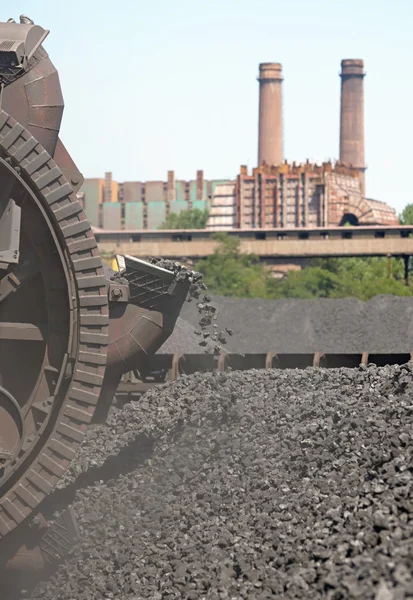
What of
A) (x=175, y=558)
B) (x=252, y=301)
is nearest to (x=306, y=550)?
(x=175, y=558)

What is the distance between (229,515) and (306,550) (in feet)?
6.45

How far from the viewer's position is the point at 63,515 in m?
10.2

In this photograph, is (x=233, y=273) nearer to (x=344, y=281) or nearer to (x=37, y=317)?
(x=344, y=281)

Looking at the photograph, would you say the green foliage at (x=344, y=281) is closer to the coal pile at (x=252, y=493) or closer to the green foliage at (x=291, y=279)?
the green foliage at (x=291, y=279)

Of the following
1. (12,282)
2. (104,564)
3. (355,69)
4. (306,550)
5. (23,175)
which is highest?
(355,69)

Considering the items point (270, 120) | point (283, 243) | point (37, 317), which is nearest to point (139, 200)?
point (270, 120)

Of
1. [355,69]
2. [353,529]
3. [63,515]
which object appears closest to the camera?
[353,529]

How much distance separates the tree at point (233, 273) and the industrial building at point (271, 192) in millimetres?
20150

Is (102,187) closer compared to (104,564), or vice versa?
(104,564)

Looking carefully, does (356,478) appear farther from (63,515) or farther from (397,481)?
(63,515)

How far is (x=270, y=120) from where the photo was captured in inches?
3583

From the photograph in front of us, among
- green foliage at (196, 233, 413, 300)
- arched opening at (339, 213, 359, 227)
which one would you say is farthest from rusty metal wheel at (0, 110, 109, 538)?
arched opening at (339, 213, 359, 227)

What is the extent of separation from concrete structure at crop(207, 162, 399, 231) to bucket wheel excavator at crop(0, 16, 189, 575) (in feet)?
228

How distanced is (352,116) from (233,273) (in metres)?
40.9
